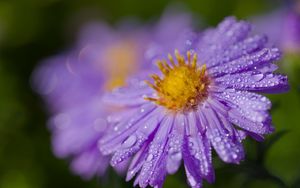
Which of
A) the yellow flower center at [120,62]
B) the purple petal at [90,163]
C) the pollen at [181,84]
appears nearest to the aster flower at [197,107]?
the pollen at [181,84]

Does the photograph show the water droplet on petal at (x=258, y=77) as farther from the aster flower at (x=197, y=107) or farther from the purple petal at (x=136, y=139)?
the purple petal at (x=136, y=139)

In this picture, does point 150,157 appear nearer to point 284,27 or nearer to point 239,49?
point 239,49

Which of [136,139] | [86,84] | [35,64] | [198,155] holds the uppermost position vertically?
[35,64]

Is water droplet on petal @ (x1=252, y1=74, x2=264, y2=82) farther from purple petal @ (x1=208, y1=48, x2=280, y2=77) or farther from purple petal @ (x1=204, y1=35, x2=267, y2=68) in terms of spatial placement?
purple petal @ (x1=204, y1=35, x2=267, y2=68)

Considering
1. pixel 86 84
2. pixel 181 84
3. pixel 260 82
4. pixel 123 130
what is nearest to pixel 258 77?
pixel 260 82

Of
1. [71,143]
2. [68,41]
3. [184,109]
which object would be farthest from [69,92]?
[184,109]

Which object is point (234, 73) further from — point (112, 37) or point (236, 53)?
point (112, 37)
